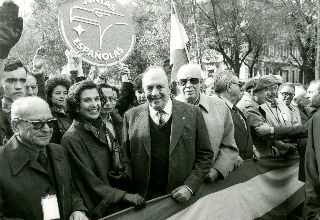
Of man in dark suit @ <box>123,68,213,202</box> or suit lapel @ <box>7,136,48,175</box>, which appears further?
man in dark suit @ <box>123,68,213,202</box>

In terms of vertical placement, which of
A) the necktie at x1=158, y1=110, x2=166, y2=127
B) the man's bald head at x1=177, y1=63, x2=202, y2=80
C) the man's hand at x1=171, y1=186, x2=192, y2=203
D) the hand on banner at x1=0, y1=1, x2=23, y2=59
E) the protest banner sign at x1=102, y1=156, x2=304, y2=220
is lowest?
the protest banner sign at x1=102, y1=156, x2=304, y2=220

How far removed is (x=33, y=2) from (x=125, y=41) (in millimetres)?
34322

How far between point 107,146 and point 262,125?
2.55 m

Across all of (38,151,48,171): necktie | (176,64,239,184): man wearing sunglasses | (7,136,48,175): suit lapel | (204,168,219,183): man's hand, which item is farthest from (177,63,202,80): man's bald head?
(7,136,48,175): suit lapel

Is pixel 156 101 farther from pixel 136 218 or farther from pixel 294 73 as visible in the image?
pixel 294 73

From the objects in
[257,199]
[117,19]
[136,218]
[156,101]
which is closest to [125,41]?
[117,19]

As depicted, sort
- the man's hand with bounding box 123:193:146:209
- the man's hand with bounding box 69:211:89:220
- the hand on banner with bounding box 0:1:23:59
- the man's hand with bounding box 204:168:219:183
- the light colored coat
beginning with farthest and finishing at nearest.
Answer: the light colored coat → the man's hand with bounding box 204:168:219:183 → the hand on banner with bounding box 0:1:23:59 → the man's hand with bounding box 123:193:146:209 → the man's hand with bounding box 69:211:89:220

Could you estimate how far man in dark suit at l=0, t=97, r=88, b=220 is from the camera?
3.23 m

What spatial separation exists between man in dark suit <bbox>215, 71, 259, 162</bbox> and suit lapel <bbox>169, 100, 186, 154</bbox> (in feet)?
4.20

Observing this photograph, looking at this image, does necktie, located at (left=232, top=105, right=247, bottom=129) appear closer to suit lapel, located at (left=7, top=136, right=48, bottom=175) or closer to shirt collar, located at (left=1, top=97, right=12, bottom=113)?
shirt collar, located at (left=1, top=97, right=12, bottom=113)

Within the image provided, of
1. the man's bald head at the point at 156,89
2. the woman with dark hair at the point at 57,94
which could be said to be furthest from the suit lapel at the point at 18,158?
the woman with dark hair at the point at 57,94

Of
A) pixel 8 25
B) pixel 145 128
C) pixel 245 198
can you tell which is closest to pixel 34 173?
pixel 145 128

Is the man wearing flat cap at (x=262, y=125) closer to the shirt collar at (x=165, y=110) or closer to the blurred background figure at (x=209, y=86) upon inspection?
the shirt collar at (x=165, y=110)

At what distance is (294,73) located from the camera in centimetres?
6669
